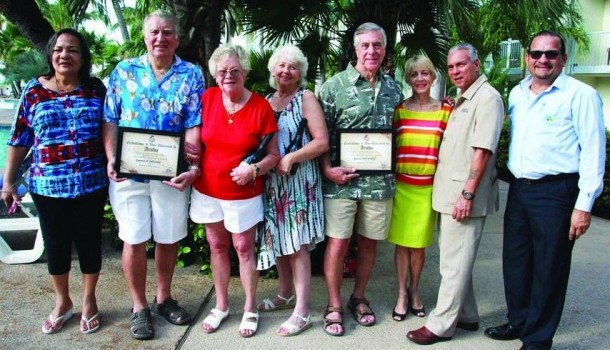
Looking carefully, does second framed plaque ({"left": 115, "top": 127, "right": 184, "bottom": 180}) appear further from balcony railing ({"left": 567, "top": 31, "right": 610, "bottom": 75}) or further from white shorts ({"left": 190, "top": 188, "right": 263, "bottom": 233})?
balcony railing ({"left": 567, "top": 31, "right": 610, "bottom": 75})

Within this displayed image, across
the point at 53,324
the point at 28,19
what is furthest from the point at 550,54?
the point at 28,19

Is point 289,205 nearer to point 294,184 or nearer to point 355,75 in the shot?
point 294,184

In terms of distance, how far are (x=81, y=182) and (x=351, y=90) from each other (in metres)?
1.76

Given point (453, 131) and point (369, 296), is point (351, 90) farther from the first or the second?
point (369, 296)

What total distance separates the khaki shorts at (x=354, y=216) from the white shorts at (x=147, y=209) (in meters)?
0.95

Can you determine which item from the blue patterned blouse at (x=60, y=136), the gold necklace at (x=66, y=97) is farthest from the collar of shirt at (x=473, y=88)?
the gold necklace at (x=66, y=97)

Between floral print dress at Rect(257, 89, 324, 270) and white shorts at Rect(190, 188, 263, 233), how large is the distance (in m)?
0.11

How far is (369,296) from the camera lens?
395cm

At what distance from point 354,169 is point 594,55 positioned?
15.7m

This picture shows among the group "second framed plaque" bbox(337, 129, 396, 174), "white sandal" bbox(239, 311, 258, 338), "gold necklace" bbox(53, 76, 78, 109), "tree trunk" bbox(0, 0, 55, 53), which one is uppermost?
"tree trunk" bbox(0, 0, 55, 53)

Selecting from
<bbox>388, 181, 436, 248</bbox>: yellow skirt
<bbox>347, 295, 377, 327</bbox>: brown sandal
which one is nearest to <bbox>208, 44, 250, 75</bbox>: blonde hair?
<bbox>388, 181, 436, 248</bbox>: yellow skirt

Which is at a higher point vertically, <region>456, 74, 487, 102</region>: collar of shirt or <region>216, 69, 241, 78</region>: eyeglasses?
<region>216, 69, 241, 78</region>: eyeglasses

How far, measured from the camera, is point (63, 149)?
2.96 m

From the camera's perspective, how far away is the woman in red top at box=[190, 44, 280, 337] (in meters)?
2.92
